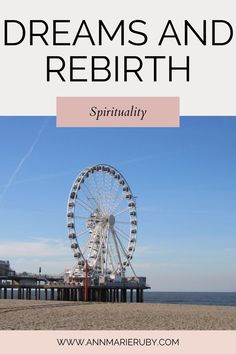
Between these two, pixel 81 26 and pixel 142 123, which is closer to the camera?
pixel 81 26

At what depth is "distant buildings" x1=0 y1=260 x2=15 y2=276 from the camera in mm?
71250

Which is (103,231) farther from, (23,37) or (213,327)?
(23,37)

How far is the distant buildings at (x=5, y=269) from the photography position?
71250 mm

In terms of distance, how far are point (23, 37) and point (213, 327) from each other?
954 cm

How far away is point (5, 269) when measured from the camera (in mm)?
71938

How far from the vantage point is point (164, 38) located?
44.5 feet
